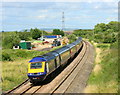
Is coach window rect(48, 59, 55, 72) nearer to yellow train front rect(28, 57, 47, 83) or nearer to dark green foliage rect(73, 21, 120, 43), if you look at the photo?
yellow train front rect(28, 57, 47, 83)

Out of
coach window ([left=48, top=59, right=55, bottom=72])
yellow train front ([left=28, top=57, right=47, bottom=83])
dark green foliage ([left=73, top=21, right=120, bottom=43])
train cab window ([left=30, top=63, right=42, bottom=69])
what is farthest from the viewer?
dark green foliage ([left=73, top=21, right=120, bottom=43])

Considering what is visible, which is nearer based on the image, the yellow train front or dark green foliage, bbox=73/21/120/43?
the yellow train front

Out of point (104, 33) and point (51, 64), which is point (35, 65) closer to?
point (51, 64)

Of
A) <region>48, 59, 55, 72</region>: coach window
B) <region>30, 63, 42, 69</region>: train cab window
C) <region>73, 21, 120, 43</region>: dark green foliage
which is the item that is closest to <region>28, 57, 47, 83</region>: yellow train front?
<region>30, 63, 42, 69</region>: train cab window

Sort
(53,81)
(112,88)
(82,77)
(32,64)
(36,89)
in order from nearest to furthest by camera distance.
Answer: (112,88)
(36,89)
(32,64)
(53,81)
(82,77)

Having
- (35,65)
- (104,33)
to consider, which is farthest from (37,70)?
(104,33)

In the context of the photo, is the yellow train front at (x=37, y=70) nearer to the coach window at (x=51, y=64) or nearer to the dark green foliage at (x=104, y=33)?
the coach window at (x=51, y=64)

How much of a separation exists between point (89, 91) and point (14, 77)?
34.8ft

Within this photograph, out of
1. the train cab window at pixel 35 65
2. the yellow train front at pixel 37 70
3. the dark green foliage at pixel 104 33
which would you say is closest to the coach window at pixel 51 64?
the yellow train front at pixel 37 70

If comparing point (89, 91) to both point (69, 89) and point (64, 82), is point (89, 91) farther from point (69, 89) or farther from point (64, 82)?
point (64, 82)

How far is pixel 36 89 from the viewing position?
20.0 metres

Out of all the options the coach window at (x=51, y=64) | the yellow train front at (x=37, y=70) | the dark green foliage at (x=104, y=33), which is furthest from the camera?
the dark green foliage at (x=104, y=33)

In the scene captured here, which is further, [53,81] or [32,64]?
[53,81]

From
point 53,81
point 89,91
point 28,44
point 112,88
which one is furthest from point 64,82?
point 28,44
